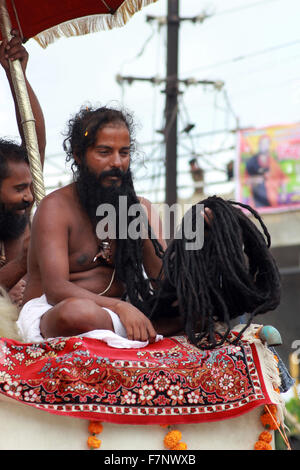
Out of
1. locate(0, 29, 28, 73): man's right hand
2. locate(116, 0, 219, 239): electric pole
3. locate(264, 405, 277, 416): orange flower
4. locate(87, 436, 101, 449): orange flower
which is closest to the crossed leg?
locate(87, 436, 101, 449): orange flower

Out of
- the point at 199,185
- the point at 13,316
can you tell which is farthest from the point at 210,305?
the point at 199,185

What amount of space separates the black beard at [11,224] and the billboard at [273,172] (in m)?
8.62

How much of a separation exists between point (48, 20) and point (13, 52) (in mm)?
413

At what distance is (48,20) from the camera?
14.7 ft

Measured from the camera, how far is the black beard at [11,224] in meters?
4.21

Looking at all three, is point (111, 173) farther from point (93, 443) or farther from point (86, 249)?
point (93, 443)

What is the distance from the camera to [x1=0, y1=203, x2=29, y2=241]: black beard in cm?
421

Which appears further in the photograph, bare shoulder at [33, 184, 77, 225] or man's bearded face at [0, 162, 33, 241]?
man's bearded face at [0, 162, 33, 241]

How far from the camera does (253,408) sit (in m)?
2.75

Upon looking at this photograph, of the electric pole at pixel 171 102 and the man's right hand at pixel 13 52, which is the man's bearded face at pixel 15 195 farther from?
the electric pole at pixel 171 102

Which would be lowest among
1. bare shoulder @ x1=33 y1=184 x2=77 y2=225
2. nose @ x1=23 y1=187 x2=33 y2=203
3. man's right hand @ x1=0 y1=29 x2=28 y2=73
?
nose @ x1=23 y1=187 x2=33 y2=203

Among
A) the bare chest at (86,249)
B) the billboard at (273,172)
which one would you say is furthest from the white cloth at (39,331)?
the billboard at (273,172)

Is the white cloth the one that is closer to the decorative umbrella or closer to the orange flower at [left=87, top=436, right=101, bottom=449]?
the orange flower at [left=87, top=436, right=101, bottom=449]
